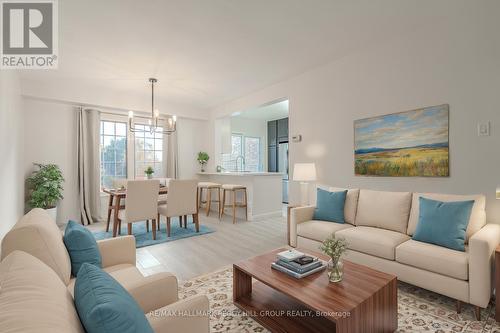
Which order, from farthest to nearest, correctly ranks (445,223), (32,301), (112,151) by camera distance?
1. (112,151)
2. (445,223)
3. (32,301)

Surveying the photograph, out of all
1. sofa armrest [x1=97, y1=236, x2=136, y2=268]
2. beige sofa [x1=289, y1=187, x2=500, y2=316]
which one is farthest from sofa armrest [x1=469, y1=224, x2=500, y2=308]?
sofa armrest [x1=97, y1=236, x2=136, y2=268]

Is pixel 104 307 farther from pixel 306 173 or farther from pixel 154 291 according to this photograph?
pixel 306 173

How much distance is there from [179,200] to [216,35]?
2.53m

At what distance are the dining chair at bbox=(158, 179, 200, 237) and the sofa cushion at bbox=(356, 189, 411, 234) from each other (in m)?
2.60

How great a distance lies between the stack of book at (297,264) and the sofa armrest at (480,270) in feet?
3.59

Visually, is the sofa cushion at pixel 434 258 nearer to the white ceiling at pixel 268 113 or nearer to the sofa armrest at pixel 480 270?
the sofa armrest at pixel 480 270

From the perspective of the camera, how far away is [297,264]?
1919 mm

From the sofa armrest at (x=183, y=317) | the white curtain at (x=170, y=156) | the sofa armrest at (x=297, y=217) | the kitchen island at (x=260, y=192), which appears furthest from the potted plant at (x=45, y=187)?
the sofa armrest at (x=183, y=317)

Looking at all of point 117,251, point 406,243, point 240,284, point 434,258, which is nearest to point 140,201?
point 117,251

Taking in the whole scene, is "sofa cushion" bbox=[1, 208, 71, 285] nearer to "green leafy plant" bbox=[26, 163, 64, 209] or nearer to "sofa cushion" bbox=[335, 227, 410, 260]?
"sofa cushion" bbox=[335, 227, 410, 260]

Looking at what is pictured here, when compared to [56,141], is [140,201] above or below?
below

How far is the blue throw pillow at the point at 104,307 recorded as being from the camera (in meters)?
0.75

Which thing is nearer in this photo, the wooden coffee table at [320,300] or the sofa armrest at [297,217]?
the wooden coffee table at [320,300]

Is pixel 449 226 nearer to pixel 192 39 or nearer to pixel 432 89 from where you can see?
pixel 432 89
